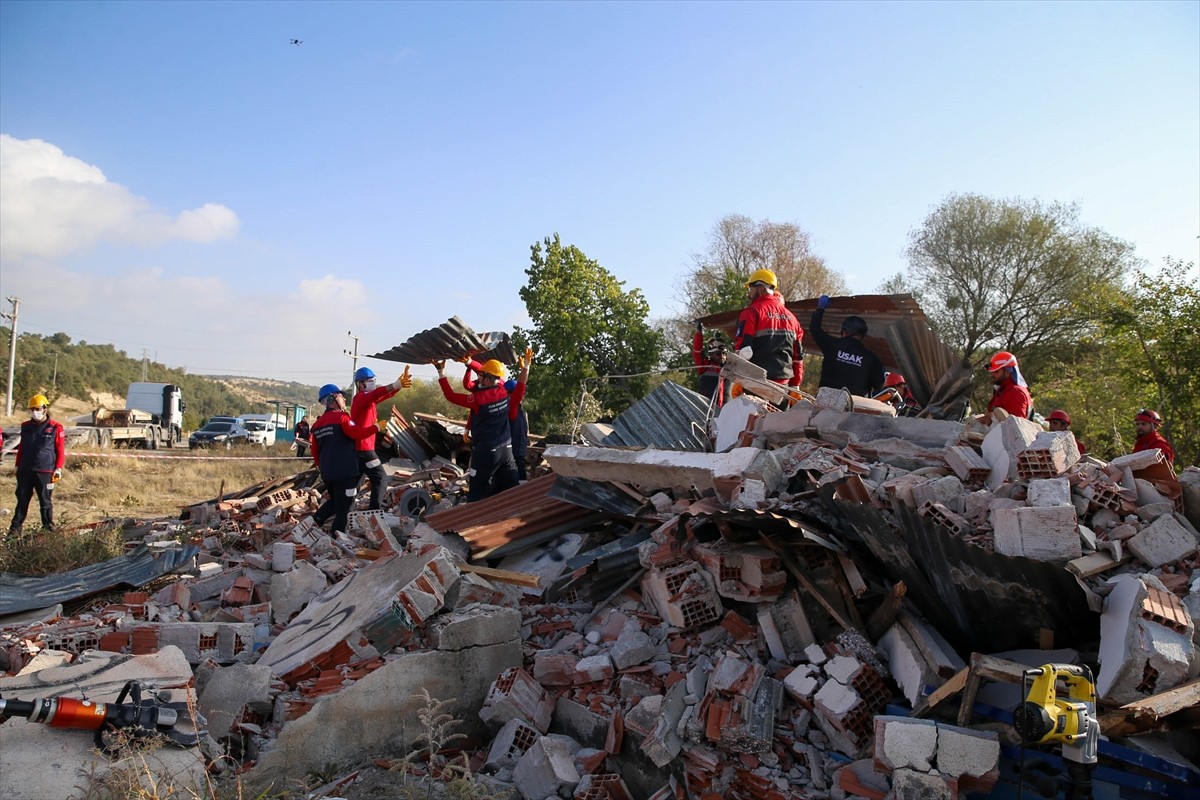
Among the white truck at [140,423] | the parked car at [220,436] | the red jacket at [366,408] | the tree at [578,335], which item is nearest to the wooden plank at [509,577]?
the red jacket at [366,408]

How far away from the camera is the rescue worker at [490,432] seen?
26.2ft

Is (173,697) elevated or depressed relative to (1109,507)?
depressed

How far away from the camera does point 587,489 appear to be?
657 cm

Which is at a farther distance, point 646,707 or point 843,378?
point 843,378

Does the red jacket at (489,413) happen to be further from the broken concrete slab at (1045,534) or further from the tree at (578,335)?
the tree at (578,335)

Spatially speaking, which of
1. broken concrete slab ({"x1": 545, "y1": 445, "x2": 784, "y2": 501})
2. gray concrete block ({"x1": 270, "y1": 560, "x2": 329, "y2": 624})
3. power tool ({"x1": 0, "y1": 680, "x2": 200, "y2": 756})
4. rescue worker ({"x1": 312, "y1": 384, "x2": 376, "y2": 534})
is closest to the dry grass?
rescue worker ({"x1": 312, "y1": 384, "x2": 376, "y2": 534})

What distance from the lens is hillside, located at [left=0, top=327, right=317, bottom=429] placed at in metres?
43.3

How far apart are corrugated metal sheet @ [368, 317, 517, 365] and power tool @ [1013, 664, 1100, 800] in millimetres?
6887

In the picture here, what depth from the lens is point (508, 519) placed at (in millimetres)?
6781

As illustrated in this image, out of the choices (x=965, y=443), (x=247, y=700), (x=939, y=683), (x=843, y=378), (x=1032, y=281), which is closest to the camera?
(x=939, y=683)

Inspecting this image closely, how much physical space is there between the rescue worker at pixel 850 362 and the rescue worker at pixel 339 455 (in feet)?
15.1

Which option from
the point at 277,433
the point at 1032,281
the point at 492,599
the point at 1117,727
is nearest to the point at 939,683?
the point at 1117,727

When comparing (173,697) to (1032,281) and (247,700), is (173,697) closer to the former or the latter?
(247,700)

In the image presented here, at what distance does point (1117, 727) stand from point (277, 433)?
35612mm
